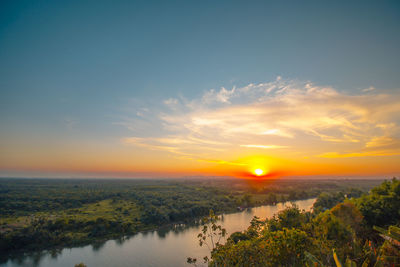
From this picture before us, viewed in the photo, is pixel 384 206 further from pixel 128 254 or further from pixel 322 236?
pixel 128 254

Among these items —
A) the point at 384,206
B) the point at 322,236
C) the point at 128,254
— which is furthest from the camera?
the point at 128,254

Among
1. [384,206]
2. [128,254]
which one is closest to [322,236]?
[384,206]

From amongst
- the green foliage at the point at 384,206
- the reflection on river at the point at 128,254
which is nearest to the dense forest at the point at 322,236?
the green foliage at the point at 384,206

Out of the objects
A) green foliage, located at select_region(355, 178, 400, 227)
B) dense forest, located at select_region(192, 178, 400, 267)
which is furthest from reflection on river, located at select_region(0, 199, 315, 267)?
green foliage, located at select_region(355, 178, 400, 227)

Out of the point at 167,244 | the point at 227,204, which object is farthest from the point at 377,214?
the point at 227,204

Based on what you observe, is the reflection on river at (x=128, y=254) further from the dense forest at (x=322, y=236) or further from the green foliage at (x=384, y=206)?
the green foliage at (x=384, y=206)

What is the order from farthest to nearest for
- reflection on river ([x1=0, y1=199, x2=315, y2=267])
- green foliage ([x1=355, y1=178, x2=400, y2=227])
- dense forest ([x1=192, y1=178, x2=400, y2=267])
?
reflection on river ([x1=0, y1=199, x2=315, y2=267])
green foliage ([x1=355, y1=178, x2=400, y2=227])
dense forest ([x1=192, y1=178, x2=400, y2=267])

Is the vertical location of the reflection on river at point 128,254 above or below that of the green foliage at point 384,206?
below

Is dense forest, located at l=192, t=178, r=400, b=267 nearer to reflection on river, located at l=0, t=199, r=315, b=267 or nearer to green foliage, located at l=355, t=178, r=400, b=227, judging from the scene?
green foliage, located at l=355, t=178, r=400, b=227
